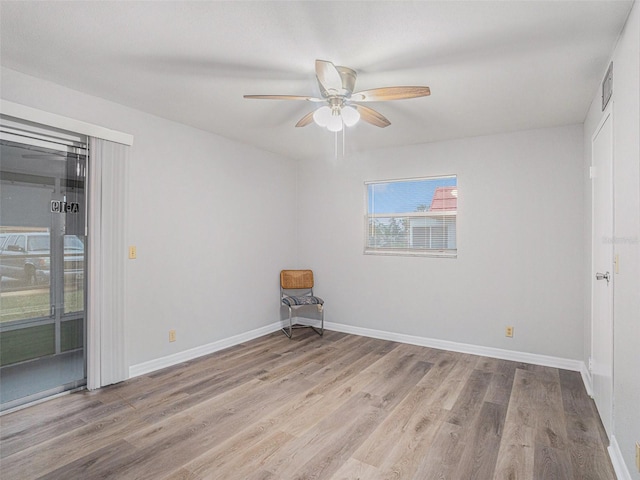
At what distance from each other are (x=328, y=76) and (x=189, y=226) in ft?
7.83

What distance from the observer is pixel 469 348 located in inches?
163

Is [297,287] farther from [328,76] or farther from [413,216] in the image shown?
[328,76]

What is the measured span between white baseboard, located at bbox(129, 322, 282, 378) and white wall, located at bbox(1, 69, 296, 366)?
0.18ft

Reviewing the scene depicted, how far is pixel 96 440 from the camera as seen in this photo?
2.30 meters

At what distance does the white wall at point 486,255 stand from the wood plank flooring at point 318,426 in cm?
57

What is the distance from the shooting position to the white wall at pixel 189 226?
3.31 m

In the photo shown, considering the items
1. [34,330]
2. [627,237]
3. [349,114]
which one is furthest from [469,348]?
[34,330]

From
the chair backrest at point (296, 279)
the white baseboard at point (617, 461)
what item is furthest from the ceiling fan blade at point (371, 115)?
the chair backrest at point (296, 279)

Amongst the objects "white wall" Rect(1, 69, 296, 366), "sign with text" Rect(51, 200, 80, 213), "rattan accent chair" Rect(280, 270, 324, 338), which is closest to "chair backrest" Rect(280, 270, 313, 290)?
"rattan accent chair" Rect(280, 270, 324, 338)

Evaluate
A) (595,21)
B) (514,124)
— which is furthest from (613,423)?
(514,124)

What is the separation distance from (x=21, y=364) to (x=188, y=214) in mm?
1875

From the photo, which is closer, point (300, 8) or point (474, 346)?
point (300, 8)

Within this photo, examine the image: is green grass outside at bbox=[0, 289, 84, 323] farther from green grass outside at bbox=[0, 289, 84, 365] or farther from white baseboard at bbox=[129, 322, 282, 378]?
white baseboard at bbox=[129, 322, 282, 378]

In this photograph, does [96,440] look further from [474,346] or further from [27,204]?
[474,346]
